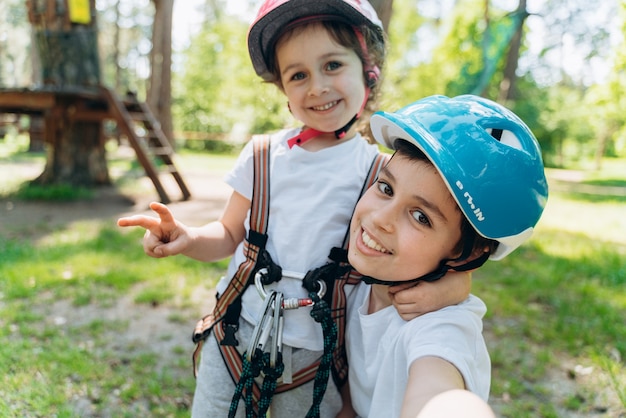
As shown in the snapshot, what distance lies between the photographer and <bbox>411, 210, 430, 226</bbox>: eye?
4.44 feet

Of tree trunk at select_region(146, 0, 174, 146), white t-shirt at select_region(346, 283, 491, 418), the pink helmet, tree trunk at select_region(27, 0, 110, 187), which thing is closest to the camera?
white t-shirt at select_region(346, 283, 491, 418)

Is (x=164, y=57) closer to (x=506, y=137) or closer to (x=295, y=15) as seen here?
(x=295, y=15)

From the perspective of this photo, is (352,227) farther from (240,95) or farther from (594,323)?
(240,95)

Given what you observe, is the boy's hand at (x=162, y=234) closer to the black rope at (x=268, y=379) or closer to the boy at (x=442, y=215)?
the black rope at (x=268, y=379)

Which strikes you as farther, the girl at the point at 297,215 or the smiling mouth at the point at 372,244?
the girl at the point at 297,215

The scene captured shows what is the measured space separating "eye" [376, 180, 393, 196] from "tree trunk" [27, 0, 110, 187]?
288 inches

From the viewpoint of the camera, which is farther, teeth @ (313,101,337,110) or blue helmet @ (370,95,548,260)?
teeth @ (313,101,337,110)

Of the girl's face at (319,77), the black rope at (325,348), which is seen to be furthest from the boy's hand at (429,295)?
the girl's face at (319,77)

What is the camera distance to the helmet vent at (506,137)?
1383 mm

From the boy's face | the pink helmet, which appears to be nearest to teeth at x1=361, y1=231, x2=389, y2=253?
the boy's face

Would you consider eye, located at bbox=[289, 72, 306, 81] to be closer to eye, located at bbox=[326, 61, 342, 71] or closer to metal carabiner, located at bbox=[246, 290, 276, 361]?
eye, located at bbox=[326, 61, 342, 71]

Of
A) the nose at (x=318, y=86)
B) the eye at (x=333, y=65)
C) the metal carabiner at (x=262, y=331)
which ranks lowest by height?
the metal carabiner at (x=262, y=331)

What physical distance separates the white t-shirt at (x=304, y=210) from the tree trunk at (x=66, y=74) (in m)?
6.87

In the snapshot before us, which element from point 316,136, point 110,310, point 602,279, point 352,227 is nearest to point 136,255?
point 110,310
